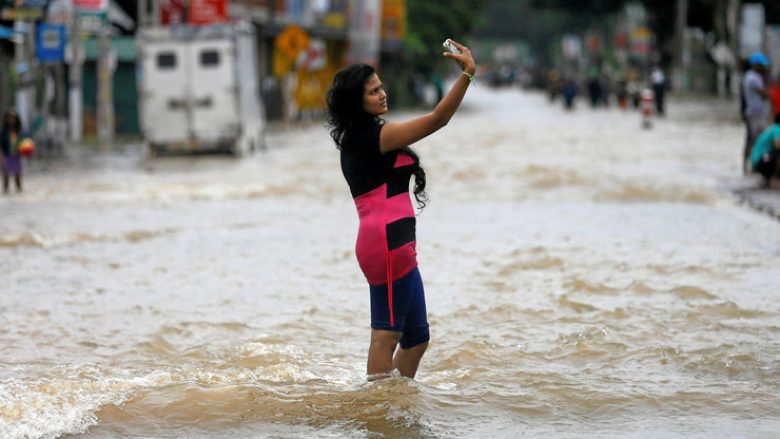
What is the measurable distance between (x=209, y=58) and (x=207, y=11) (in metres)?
7.99

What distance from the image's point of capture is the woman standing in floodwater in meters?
6.36

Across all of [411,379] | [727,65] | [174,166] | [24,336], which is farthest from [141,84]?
[727,65]

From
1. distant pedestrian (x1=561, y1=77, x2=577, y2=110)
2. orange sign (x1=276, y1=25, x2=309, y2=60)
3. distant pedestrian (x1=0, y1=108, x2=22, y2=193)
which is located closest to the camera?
distant pedestrian (x1=0, y1=108, x2=22, y2=193)

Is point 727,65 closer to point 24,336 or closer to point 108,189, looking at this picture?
point 108,189

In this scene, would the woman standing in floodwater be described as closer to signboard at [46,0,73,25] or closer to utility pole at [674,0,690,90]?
signboard at [46,0,73,25]

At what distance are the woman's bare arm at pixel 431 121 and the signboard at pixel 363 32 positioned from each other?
51.6 metres

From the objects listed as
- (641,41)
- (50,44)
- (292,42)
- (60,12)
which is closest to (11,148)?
(50,44)

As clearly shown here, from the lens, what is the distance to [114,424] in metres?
6.67

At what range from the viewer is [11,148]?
19922mm

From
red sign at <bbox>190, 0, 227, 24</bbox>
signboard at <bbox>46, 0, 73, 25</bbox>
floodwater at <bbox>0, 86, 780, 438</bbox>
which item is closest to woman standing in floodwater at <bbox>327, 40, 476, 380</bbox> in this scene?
floodwater at <bbox>0, 86, 780, 438</bbox>

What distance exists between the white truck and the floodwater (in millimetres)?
6172

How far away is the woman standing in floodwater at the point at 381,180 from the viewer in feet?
20.9

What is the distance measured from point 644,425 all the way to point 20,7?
2385 cm

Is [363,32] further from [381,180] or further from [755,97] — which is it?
[381,180]
